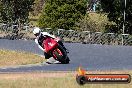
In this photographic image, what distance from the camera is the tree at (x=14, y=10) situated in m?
44.6

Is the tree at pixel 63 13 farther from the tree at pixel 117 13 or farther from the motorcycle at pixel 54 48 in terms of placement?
the motorcycle at pixel 54 48

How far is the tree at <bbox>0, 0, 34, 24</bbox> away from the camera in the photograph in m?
44.6

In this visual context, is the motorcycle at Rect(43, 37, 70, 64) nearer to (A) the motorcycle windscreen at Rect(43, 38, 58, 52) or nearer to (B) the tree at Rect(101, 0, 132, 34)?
(A) the motorcycle windscreen at Rect(43, 38, 58, 52)

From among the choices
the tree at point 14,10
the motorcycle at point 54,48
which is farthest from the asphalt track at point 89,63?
the tree at point 14,10

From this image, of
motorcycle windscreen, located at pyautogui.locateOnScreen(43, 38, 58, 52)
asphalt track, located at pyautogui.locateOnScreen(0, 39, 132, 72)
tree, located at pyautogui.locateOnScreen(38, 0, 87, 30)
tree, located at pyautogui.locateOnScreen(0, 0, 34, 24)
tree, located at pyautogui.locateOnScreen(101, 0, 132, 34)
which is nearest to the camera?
motorcycle windscreen, located at pyautogui.locateOnScreen(43, 38, 58, 52)

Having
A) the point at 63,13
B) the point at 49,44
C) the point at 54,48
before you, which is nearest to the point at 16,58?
the point at 49,44

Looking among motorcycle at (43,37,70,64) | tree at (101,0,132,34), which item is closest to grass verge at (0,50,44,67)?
motorcycle at (43,37,70,64)

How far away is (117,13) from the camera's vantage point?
42.4m

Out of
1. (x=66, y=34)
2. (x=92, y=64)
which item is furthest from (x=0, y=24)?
(x=92, y=64)

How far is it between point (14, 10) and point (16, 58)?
1907cm

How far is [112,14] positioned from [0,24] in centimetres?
983

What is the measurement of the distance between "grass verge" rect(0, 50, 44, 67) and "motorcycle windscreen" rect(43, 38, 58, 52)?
4.90 meters

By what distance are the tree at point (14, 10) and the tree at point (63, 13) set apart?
2.59 m

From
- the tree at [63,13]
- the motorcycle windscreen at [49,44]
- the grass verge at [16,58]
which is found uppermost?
the motorcycle windscreen at [49,44]
